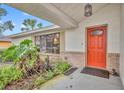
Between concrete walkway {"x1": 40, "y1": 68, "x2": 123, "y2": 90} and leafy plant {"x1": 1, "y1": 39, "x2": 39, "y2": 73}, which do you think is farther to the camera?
leafy plant {"x1": 1, "y1": 39, "x2": 39, "y2": 73}

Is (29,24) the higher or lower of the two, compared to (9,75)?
higher

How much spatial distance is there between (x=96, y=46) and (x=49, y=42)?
13.9 ft

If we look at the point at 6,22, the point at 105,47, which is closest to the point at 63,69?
the point at 105,47

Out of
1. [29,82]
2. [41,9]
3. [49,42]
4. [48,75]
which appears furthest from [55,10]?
[49,42]

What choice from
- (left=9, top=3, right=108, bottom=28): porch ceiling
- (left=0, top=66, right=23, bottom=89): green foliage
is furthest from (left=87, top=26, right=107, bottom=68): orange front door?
(left=0, top=66, right=23, bottom=89): green foliage

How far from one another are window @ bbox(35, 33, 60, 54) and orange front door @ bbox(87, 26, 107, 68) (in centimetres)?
273

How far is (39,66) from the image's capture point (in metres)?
7.32

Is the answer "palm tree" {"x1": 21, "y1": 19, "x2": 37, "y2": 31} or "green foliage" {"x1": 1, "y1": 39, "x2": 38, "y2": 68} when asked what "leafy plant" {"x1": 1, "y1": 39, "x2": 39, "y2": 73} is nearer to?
"green foliage" {"x1": 1, "y1": 39, "x2": 38, "y2": 68}

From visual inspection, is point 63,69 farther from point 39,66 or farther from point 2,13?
point 2,13

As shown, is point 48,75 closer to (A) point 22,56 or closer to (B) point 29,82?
(B) point 29,82

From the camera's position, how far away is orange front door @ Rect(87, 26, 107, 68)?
7.06m

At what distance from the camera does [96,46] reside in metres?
7.35

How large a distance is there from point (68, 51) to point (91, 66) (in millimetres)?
1838

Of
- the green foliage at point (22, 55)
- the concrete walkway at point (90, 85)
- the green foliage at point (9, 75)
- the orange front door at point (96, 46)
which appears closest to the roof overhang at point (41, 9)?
the orange front door at point (96, 46)
